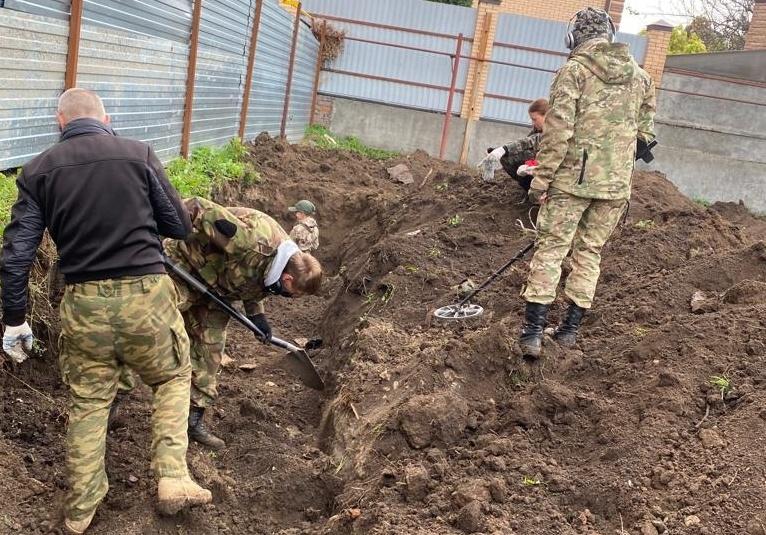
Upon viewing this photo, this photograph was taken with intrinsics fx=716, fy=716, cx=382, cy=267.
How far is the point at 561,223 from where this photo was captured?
4914 millimetres

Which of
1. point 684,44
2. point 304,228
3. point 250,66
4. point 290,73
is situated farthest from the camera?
point 684,44

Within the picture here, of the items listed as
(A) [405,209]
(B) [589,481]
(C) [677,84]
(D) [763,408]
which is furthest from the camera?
(C) [677,84]

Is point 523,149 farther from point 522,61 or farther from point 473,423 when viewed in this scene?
point 522,61

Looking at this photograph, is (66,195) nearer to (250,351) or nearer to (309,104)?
(250,351)

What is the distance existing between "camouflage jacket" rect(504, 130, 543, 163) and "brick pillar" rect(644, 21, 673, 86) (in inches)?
439

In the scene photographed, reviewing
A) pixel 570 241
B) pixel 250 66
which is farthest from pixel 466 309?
pixel 250 66

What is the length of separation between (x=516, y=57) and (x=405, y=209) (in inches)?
390

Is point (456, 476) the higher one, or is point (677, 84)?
point (677, 84)

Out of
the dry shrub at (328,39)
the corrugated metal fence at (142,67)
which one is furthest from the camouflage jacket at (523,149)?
the dry shrub at (328,39)

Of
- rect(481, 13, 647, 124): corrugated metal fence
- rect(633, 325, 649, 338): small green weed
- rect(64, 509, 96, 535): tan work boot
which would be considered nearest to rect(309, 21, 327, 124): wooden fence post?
rect(481, 13, 647, 124): corrugated metal fence

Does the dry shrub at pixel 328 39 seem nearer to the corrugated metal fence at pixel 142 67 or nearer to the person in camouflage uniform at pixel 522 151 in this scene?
the corrugated metal fence at pixel 142 67

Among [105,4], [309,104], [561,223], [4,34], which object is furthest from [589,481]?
[309,104]

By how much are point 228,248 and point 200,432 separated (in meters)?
1.22

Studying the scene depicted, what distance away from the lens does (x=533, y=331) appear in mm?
4746
